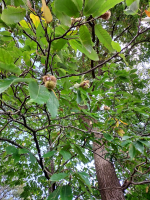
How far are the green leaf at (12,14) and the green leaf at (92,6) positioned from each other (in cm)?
25

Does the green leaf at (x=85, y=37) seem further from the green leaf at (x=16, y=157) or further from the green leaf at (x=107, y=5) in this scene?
the green leaf at (x=16, y=157)

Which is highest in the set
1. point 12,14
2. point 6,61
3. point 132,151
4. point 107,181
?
point 12,14

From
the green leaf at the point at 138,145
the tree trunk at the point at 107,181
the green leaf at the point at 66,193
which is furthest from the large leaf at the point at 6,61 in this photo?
the tree trunk at the point at 107,181

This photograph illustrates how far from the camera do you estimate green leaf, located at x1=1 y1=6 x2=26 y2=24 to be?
0.51 meters

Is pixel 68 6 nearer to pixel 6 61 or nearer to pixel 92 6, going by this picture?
pixel 92 6

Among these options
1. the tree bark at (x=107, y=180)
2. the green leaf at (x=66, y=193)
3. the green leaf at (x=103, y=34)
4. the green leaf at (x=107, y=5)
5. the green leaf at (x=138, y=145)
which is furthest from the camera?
the tree bark at (x=107, y=180)

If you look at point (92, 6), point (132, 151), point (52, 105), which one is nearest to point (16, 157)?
point (52, 105)

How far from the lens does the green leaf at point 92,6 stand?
19.0 inches

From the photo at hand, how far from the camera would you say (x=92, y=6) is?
49cm

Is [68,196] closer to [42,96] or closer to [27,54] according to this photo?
[42,96]

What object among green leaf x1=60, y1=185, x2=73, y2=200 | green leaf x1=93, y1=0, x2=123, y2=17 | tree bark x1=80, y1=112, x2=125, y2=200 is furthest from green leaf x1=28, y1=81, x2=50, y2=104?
tree bark x1=80, y1=112, x2=125, y2=200

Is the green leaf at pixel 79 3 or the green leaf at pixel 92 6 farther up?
the green leaf at pixel 79 3

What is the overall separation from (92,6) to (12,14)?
0.31 meters

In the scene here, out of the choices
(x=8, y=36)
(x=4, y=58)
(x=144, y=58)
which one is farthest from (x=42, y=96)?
(x=144, y=58)
